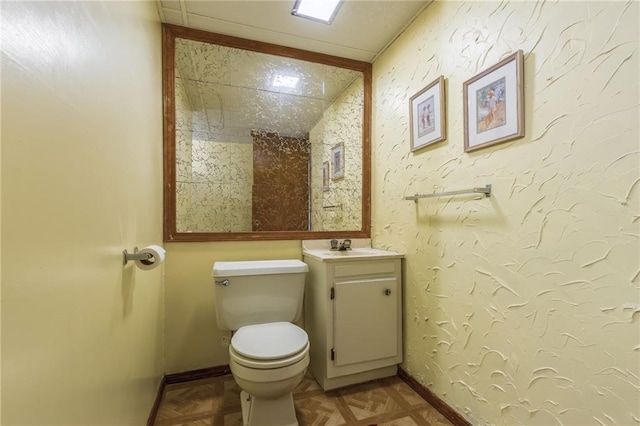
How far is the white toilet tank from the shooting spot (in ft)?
5.29

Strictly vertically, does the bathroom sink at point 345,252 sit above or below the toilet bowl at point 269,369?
above

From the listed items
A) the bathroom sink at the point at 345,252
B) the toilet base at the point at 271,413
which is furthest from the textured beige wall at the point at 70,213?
the bathroom sink at the point at 345,252

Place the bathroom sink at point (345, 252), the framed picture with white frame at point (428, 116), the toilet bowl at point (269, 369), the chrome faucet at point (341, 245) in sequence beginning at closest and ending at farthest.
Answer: the toilet bowl at point (269, 369) < the framed picture with white frame at point (428, 116) < the bathroom sink at point (345, 252) < the chrome faucet at point (341, 245)

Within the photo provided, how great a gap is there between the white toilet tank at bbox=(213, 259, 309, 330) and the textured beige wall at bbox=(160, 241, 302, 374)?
0.73 feet

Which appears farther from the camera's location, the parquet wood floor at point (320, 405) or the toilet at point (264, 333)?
the parquet wood floor at point (320, 405)

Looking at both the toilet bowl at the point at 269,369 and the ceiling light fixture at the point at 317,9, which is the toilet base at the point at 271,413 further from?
the ceiling light fixture at the point at 317,9

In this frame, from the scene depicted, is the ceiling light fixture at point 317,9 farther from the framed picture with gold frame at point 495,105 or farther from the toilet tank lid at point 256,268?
the toilet tank lid at point 256,268

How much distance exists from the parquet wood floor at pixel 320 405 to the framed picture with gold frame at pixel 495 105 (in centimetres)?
139

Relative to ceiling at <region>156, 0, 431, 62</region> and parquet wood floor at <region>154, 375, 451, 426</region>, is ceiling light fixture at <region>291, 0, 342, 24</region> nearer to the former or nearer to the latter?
ceiling at <region>156, 0, 431, 62</region>

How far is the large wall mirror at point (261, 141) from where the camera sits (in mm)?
1867

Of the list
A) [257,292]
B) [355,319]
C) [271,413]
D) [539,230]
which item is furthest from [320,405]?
[539,230]

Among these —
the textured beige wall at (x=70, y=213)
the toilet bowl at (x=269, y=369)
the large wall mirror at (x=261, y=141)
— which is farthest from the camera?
the large wall mirror at (x=261, y=141)

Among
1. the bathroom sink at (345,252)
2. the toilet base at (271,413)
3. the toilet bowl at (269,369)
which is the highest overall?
the bathroom sink at (345,252)

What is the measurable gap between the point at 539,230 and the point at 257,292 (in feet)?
4.49
